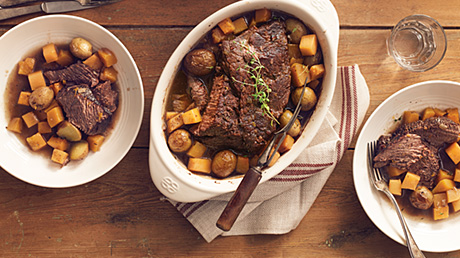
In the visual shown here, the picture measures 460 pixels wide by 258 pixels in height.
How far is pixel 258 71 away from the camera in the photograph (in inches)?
83.4

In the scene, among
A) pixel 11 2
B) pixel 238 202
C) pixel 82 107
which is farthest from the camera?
pixel 11 2

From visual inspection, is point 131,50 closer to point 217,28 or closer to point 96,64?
point 96,64

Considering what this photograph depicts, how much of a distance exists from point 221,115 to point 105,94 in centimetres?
70

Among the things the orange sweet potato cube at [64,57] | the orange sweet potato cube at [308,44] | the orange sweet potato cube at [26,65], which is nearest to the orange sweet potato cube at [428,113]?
the orange sweet potato cube at [308,44]

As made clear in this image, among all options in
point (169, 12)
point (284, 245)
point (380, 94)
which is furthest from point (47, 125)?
point (380, 94)

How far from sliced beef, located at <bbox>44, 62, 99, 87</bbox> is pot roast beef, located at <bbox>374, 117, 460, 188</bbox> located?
1773 mm

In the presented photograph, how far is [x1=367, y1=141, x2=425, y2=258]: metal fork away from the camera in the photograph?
2.36 m

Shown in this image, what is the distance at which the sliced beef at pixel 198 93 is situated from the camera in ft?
7.08

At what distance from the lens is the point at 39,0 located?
7.58 ft

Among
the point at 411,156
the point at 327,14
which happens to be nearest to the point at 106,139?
the point at 327,14

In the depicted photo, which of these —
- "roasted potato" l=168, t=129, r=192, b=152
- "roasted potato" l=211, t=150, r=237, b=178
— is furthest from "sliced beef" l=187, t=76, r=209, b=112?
"roasted potato" l=211, t=150, r=237, b=178

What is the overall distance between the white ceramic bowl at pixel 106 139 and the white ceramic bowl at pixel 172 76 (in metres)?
0.19

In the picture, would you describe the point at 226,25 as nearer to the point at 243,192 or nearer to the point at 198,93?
the point at 198,93

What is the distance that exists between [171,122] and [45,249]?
1244 millimetres
